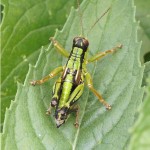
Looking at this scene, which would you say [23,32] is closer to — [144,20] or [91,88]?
[91,88]

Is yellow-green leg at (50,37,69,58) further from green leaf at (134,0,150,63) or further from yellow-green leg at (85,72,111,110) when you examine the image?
green leaf at (134,0,150,63)

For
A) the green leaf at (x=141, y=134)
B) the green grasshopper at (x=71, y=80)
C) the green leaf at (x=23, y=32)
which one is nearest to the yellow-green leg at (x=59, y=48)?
the green grasshopper at (x=71, y=80)

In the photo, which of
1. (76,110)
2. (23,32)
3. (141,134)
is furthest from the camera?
(23,32)

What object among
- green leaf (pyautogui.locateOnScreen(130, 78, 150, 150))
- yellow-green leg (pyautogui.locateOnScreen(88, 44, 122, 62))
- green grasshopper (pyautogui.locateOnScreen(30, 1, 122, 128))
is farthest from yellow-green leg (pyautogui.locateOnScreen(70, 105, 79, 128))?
green leaf (pyautogui.locateOnScreen(130, 78, 150, 150))

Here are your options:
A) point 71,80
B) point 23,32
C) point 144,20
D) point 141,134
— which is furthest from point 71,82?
point 141,134

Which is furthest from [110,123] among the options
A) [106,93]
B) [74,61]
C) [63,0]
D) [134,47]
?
[63,0]

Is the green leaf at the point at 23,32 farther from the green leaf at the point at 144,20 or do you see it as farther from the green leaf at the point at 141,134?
the green leaf at the point at 141,134
